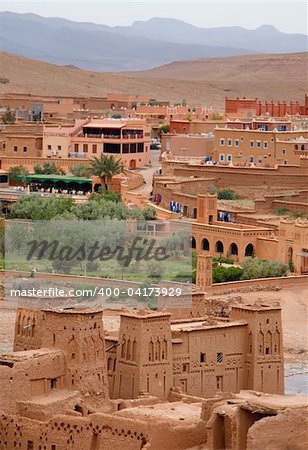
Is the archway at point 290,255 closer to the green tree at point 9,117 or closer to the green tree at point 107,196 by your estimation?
the green tree at point 107,196

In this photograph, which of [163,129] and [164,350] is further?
[163,129]

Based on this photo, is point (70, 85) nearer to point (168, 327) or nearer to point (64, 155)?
point (64, 155)

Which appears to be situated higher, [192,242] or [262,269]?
[192,242]

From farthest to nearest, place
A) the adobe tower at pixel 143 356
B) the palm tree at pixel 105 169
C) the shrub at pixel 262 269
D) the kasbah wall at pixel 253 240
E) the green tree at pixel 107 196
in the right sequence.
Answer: the palm tree at pixel 105 169
the green tree at pixel 107 196
the kasbah wall at pixel 253 240
the shrub at pixel 262 269
the adobe tower at pixel 143 356

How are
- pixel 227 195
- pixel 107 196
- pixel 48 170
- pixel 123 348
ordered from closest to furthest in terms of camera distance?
pixel 123 348
pixel 107 196
pixel 227 195
pixel 48 170

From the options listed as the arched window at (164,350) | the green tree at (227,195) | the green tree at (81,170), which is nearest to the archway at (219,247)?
the green tree at (227,195)

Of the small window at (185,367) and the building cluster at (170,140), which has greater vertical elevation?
the building cluster at (170,140)

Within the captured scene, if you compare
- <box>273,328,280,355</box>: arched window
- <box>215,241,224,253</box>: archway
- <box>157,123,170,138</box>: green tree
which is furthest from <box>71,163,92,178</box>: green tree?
<box>273,328,280,355</box>: arched window

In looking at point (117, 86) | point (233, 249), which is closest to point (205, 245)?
point (233, 249)

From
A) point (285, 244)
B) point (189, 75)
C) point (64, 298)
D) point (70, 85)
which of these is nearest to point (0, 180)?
point (285, 244)

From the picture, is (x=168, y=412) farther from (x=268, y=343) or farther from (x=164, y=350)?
Result: (x=268, y=343)

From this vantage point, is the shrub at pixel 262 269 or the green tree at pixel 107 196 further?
the green tree at pixel 107 196

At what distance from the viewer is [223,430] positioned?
31.4m

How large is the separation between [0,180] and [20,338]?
30.6 meters
